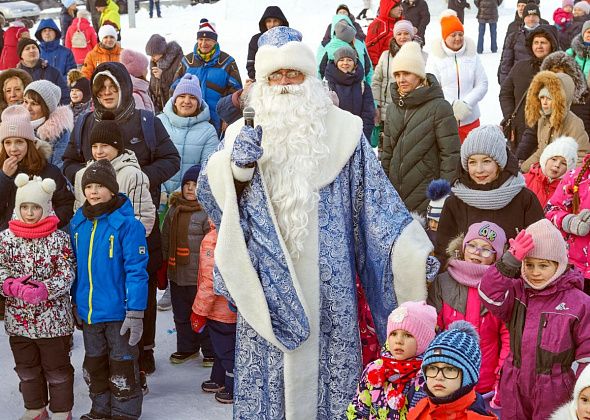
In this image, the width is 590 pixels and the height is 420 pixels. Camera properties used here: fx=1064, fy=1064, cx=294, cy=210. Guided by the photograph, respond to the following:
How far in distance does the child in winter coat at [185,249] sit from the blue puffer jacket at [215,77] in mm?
2966

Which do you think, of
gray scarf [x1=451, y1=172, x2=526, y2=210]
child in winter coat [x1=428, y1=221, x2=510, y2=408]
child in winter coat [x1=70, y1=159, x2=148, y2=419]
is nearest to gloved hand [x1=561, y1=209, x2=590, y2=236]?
gray scarf [x1=451, y1=172, x2=526, y2=210]

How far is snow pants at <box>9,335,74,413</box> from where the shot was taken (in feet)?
19.1

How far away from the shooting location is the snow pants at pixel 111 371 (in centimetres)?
578

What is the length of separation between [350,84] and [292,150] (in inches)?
223

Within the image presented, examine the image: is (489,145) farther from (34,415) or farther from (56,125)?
A: (56,125)

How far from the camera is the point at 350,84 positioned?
10320 millimetres

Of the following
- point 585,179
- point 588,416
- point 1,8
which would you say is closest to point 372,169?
point 588,416

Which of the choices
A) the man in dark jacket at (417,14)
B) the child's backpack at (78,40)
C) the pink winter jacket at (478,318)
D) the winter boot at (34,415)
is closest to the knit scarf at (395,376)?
the pink winter jacket at (478,318)

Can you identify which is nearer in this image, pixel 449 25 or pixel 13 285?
pixel 13 285

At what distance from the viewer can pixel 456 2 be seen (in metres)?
21.2

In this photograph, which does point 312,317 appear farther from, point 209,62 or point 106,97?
point 209,62

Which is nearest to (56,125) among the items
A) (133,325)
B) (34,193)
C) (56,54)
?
(34,193)

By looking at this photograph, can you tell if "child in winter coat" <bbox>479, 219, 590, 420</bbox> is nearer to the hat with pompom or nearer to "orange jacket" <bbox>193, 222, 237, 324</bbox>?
"orange jacket" <bbox>193, 222, 237, 324</bbox>

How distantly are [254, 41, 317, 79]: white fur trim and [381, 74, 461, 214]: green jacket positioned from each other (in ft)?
9.17
